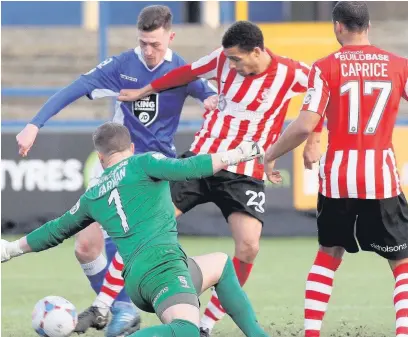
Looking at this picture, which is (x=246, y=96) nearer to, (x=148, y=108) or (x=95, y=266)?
(x=148, y=108)

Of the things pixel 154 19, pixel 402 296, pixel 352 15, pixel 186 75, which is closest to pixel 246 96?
pixel 186 75

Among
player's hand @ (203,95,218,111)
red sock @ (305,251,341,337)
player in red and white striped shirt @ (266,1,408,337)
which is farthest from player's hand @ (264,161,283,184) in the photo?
player's hand @ (203,95,218,111)

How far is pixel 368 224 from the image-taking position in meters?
5.80

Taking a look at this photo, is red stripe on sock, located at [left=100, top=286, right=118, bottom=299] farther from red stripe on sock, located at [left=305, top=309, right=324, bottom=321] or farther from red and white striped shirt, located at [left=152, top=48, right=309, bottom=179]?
red stripe on sock, located at [left=305, top=309, right=324, bottom=321]

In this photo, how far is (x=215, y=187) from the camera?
6.63 meters

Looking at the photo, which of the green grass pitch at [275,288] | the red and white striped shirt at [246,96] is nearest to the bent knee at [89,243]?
the green grass pitch at [275,288]

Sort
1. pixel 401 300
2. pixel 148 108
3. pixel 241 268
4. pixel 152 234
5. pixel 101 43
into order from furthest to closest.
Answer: pixel 101 43 < pixel 148 108 < pixel 241 268 < pixel 401 300 < pixel 152 234

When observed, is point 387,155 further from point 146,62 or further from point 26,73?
point 26,73

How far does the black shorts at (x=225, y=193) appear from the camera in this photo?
656cm

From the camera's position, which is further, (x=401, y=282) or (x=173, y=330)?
(x=401, y=282)

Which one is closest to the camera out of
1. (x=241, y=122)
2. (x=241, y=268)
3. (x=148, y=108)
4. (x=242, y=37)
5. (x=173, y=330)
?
(x=173, y=330)

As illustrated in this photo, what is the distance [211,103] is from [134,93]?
49 cm

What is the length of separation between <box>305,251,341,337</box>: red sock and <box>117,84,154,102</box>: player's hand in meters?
1.53

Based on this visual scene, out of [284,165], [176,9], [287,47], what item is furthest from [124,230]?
[176,9]
